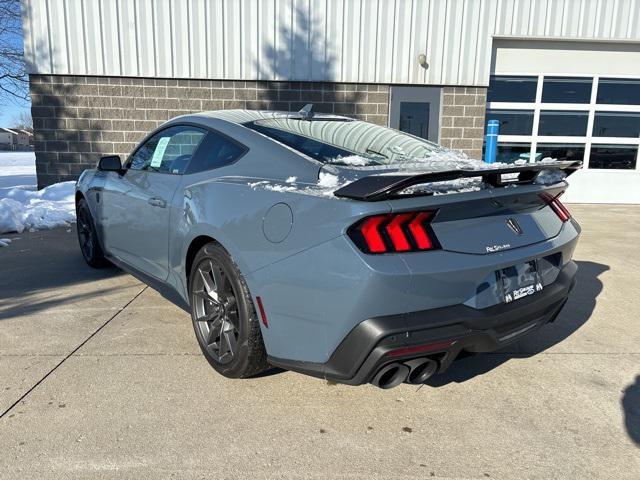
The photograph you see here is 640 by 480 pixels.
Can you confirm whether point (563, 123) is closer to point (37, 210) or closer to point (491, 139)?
point (491, 139)

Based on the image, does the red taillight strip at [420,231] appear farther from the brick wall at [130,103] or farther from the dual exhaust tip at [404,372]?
the brick wall at [130,103]

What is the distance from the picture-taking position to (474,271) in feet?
7.13

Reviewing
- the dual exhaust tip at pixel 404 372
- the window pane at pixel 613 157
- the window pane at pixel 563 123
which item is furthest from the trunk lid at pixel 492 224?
the window pane at pixel 613 157

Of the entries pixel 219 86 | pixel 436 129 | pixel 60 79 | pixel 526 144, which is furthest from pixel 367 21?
pixel 60 79

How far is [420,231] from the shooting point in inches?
83.7

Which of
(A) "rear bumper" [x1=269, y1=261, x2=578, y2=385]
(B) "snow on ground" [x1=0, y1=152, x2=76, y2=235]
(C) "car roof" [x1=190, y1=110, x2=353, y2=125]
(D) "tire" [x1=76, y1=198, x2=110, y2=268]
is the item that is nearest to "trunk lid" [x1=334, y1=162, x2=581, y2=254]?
(A) "rear bumper" [x1=269, y1=261, x2=578, y2=385]

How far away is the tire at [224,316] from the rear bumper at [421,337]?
0.26 meters

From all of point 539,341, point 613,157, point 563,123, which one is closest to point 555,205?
point 539,341

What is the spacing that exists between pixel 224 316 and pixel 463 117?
9.06m

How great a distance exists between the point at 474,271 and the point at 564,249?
0.87 meters

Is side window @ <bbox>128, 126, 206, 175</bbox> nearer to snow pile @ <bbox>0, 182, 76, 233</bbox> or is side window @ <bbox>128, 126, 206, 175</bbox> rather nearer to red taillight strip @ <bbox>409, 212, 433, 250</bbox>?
red taillight strip @ <bbox>409, 212, 433, 250</bbox>

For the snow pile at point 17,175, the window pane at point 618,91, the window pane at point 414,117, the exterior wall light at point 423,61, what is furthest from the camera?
the snow pile at point 17,175

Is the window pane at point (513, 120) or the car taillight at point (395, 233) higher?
A: the window pane at point (513, 120)

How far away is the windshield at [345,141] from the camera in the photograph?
9.04ft
